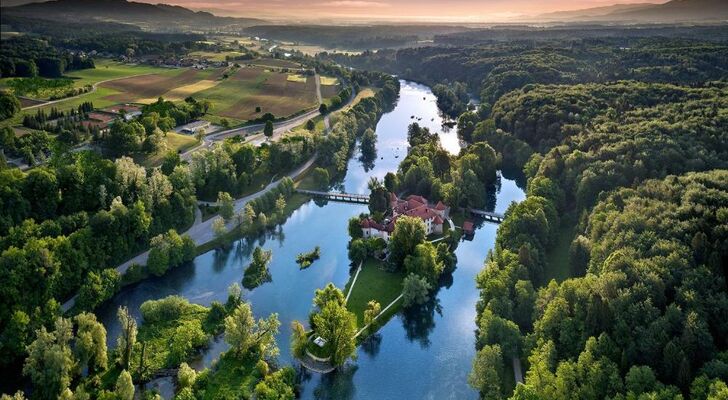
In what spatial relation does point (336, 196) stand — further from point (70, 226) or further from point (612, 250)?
point (612, 250)

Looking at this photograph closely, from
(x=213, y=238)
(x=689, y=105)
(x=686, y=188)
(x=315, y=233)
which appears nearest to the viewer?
(x=686, y=188)

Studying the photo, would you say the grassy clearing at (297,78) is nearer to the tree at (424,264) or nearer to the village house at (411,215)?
the village house at (411,215)

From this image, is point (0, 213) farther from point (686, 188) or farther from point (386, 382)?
point (686, 188)

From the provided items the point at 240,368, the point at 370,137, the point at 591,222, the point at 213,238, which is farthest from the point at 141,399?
the point at 370,137

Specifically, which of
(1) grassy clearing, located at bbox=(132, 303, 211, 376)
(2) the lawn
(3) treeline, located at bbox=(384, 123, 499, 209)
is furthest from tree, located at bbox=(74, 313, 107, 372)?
(3) treeline, located at bbox=(384, 123, 499, 209)

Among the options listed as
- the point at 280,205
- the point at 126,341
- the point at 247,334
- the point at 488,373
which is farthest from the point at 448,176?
the point at 126,341

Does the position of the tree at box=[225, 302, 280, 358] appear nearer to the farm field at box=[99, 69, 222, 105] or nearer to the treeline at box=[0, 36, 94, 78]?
the farm field at box=[99, 69, 222, 105]

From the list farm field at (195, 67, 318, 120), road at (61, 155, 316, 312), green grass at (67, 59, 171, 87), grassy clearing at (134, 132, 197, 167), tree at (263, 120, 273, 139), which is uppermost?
green grass at (67, 59, 171, 87)
